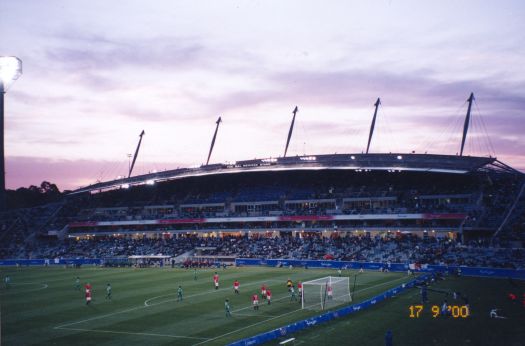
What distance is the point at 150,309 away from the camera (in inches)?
1528

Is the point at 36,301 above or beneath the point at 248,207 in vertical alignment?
beneath

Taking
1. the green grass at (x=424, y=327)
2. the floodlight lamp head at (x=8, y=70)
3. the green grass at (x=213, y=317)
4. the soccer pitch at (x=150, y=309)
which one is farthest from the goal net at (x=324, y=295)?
the floodlight lamp head at (x=8, y=70)

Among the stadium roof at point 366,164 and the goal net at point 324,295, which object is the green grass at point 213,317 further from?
the stadium roof at point 366,164

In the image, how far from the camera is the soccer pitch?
29719mm

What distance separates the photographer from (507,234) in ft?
213

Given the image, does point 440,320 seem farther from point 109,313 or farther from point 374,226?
point 374,226

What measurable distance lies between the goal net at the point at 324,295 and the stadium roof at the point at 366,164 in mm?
36086

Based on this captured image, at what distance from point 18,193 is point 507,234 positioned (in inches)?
6661

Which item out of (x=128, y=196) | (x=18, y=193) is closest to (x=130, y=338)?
(x=128, y=196)

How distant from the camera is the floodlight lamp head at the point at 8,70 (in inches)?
549

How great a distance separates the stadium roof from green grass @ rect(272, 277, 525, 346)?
109 ft

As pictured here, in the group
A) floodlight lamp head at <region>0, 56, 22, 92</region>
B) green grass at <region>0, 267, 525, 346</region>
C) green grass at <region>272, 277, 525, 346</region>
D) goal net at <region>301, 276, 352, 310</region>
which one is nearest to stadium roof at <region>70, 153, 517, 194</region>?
green grass at <region>0, 267, 525, 346</region>

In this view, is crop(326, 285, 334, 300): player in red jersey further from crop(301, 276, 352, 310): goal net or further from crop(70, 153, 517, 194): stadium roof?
crop(70, 153, 517, 194): stadium roof

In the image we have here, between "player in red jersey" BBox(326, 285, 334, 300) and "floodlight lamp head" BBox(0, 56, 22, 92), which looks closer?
"floodlight lamp head" BBox(0, 56, 22, 92)
